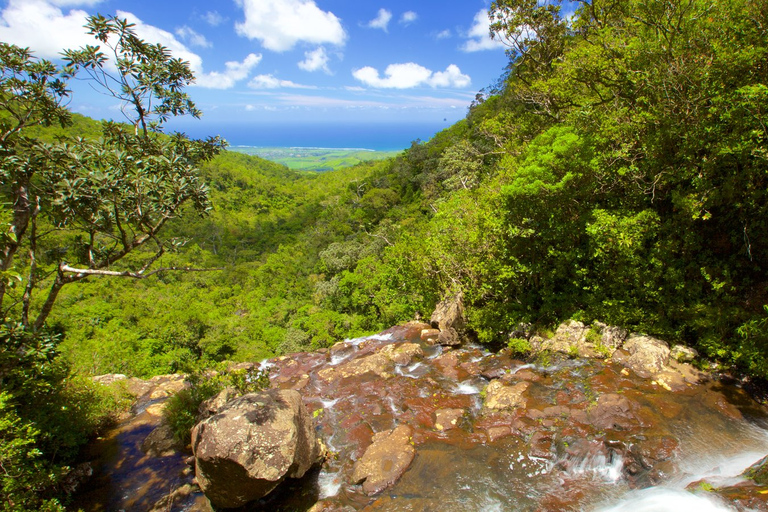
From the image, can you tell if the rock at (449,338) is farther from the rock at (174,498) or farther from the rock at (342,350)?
the rock at (174,498)

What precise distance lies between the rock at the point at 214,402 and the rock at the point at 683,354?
1389 cm

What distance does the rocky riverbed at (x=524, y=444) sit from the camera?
8398 millimetres

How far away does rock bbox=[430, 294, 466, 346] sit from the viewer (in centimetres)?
1650

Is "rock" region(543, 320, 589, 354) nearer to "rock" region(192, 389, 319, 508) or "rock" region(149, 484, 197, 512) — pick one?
"rock" region(192, 389, 319, 508)

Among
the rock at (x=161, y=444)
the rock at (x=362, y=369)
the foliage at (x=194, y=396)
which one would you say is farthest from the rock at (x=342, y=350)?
the rock at (x=161, y=444)

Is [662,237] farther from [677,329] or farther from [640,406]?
[640,406]

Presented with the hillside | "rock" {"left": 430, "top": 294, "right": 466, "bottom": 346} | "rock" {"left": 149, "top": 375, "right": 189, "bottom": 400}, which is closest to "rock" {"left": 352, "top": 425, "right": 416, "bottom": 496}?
"rock" {"left": 430, "top": 294, "right": 466, "bottom": 346}

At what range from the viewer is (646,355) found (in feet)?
38.7

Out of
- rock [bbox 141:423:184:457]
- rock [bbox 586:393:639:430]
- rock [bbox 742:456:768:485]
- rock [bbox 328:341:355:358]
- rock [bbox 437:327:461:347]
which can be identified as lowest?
rock [bbox 328:341:355:358]

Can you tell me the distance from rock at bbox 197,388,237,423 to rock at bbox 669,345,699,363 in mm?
13888

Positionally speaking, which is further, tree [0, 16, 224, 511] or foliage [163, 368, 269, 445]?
foliage [163, 368, 269, 445]

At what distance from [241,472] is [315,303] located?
1050 inches

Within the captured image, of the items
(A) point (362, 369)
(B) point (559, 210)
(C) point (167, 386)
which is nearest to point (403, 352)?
(A) point (362, 369)

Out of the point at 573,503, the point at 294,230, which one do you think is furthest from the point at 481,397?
the point at 294,230
